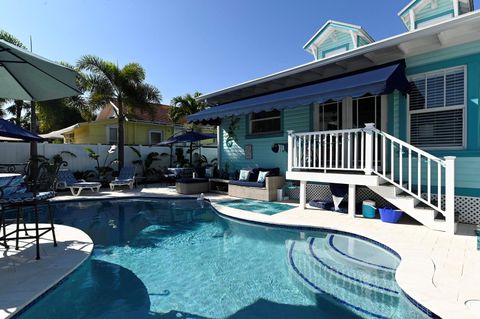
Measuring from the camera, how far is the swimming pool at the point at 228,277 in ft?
12.5

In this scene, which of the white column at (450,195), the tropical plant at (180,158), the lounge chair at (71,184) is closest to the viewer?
the white column at (450,195)

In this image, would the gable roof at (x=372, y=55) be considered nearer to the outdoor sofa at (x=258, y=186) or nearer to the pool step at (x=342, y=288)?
the outdoor sofa at (x=258, y=186)

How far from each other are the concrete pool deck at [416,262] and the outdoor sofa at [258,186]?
3.09 meters

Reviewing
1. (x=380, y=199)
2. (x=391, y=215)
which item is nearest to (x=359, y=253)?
(x=391, y=215)

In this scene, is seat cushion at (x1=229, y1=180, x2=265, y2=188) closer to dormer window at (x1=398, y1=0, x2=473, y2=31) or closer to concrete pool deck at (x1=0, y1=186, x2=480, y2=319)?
concrete pool deck at (x1=0, y1=186, x2=480, y2=319)

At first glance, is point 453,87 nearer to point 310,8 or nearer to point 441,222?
point 441,222

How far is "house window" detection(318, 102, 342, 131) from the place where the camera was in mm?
10359

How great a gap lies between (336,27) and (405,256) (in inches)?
473

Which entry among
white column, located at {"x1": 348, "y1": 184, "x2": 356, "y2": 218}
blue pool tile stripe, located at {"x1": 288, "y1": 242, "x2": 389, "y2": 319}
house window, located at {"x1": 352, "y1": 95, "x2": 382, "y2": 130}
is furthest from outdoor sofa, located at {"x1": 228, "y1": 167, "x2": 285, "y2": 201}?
Answer: blue pool tile stripe, located at {"x1": 288, "y1": 242, "x2": 389, "y2": 319}

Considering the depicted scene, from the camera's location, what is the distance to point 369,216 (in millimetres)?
8211

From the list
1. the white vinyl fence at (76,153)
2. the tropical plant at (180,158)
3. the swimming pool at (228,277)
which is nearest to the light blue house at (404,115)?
the swimming pool at (228,277)

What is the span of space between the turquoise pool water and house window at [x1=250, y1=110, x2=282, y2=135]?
3601 mm

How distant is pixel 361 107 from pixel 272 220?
Result: 5.54 metres

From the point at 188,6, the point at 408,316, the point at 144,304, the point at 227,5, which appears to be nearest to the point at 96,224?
the point at 144,304
